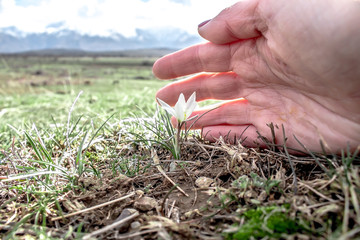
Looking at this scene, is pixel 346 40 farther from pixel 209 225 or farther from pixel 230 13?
pixel 209 225

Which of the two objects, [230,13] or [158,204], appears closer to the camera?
[158,204]

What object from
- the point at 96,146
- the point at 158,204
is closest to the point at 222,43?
the point at 96,146

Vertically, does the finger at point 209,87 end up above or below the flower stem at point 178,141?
above

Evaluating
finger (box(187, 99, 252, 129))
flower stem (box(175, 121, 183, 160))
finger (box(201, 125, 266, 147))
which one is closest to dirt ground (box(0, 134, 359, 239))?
flower stem (box(175, 121, 183, 160))

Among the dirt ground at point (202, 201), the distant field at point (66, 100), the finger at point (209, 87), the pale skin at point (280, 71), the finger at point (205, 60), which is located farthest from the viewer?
the distant field at point (66, 100)

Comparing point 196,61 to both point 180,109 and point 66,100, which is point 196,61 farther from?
point 66,100

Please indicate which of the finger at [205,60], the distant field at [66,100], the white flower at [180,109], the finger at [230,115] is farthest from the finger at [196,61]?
the white flower at [180,109]

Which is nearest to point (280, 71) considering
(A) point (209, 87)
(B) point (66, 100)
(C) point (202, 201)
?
(A) point (209, 87)

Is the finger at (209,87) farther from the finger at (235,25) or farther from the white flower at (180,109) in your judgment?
the white flower at (180,109)
